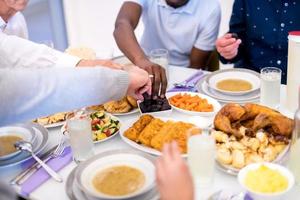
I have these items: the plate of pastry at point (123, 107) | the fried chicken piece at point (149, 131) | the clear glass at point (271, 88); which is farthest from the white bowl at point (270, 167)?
the plate of pastry at point (123, 107)

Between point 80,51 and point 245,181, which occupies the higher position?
point 80,51

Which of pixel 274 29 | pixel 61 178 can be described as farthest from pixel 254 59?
pixel 61 178

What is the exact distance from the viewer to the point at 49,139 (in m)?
1.26

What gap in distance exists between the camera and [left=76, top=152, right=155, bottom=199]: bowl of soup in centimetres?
96

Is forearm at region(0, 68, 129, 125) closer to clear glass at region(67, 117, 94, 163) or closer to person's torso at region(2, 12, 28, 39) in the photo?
clear glass at region(67, 117, 94, 163)

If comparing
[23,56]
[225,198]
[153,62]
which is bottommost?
[225,198]

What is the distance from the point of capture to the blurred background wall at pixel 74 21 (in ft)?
11.4

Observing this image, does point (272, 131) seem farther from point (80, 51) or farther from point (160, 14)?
point (160, 14)

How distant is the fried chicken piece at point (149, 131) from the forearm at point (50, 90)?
14 centimetres

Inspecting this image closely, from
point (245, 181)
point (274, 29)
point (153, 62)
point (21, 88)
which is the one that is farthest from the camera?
point (274, 29)

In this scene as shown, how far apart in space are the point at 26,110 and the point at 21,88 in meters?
0.07

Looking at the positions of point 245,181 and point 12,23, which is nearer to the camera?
point 245,181

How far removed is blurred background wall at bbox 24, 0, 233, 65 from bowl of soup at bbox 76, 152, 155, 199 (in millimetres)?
2416

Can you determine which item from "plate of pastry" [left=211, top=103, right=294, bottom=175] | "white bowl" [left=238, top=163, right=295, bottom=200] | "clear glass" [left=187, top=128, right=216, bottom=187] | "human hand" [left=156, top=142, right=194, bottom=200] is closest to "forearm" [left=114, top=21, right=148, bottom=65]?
"plate of pastry" [left=211, top=103, right=294, bottom=175]
